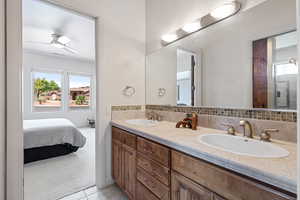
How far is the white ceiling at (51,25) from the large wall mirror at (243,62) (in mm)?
1422

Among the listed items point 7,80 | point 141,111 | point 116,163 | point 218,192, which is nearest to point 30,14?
point 7,80

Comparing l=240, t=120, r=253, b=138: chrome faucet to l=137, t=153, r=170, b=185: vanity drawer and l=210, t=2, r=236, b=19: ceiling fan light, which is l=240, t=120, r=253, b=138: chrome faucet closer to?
l=137, t=153, r=170, b=185: vanity drawer

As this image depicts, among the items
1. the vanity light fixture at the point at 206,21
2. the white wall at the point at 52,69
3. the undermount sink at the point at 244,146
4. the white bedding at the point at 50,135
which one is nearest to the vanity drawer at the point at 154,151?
the undermount sink at the point at 244,146

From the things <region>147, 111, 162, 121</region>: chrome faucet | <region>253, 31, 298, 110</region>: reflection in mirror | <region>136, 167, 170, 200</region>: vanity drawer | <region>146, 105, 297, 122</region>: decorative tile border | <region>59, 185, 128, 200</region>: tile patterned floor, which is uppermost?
<region>253, 31, 298, 110</region>: reflection in mirror

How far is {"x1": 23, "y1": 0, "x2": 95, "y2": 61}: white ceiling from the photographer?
7.57 feet

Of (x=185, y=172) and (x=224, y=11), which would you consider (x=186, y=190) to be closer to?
(x=185, y=172)

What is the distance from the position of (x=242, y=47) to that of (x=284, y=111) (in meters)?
0.61

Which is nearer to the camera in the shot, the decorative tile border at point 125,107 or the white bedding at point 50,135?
the decorative tile border at point 125,107

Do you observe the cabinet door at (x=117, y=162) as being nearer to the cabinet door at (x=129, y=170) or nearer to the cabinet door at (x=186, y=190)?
the cabinet door at (x=129, y=170)

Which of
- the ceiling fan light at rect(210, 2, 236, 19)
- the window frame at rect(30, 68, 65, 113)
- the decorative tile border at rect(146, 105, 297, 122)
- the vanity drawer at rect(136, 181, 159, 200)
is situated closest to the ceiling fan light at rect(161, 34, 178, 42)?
the ceiling fan light at rect(210, 2, 236, 19)

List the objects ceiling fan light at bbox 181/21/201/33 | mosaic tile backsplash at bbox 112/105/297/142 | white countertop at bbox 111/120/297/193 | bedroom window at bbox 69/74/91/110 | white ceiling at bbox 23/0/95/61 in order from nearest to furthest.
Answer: white countertop at bbox 111/120/297/193 < mosaic tile backsplash at bbox 112/105/297/142 < ceiling fan light at bbox 181/21/201/33 < white ceiling at bbox 23/0/95/61 < bedroom window at bbox 69/74/91/110

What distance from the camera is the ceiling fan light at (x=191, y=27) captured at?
1.55 meters

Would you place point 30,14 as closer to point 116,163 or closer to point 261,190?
point 116,163

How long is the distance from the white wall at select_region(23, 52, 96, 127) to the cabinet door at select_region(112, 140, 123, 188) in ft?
10.3
